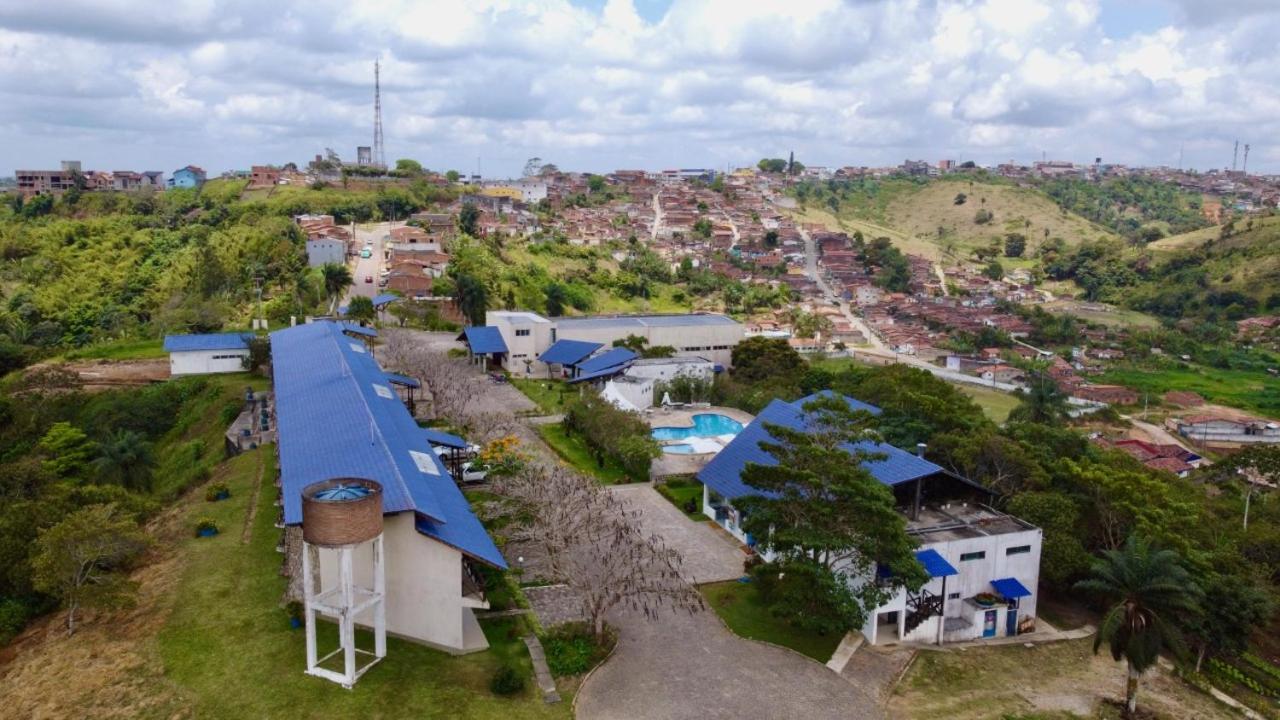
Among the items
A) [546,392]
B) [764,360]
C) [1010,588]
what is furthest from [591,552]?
[764,360]

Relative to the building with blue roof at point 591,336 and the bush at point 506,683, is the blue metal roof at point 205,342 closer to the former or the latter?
the building with blue roof at point 591,336

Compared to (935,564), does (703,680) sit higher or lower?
lower

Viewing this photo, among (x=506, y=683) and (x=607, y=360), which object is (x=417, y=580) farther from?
(x=607, y=360)

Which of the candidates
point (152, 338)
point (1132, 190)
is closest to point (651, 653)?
point (152, 338)

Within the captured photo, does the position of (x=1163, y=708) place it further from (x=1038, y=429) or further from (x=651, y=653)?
(x=1038, y=429)

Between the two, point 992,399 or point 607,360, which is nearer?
point 607,360

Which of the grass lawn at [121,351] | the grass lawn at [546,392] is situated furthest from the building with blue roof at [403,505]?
the grass lawn at [121,351]

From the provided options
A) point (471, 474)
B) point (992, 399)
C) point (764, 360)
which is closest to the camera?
point (471, 474)
